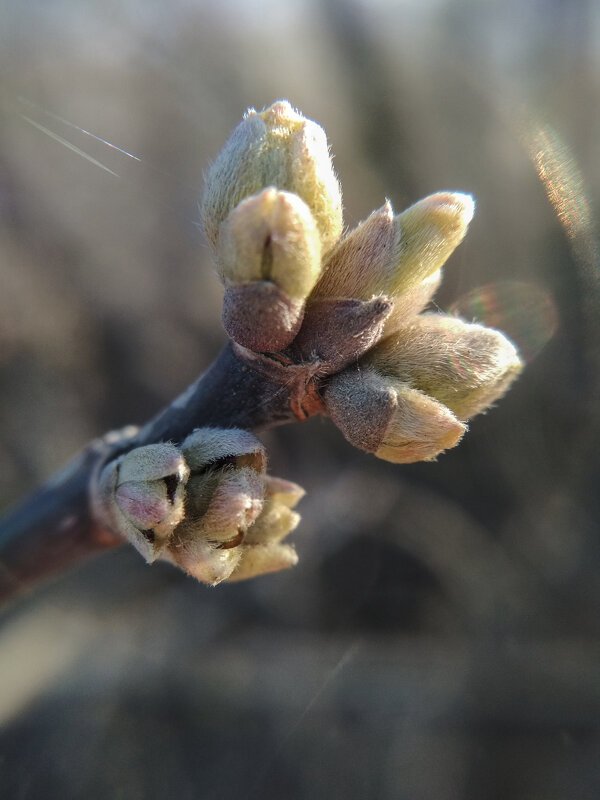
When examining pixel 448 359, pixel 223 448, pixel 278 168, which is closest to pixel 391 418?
pixel 448 359

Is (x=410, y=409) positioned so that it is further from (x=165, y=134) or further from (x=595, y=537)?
(x=165, y=134)

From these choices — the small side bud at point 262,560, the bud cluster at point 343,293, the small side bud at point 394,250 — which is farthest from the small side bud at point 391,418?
the small side bud at point 262,560

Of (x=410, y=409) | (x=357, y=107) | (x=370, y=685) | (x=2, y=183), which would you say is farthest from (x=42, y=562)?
(x=357, y=107)

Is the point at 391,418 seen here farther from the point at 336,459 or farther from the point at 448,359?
the point at 336,459

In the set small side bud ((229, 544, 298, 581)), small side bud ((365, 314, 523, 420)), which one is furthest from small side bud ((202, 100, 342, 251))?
small side bud ((229, 544, 298, 581))

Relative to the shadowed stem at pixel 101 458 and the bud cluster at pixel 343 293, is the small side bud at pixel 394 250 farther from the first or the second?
the shadowed stem at pixel 101 458
